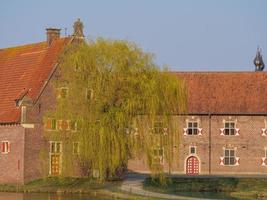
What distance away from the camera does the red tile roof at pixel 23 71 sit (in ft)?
163

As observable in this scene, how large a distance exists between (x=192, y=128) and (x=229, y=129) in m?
2.72

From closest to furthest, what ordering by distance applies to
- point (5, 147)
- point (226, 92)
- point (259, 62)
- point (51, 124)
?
point (51, 124) → point (5, 147) → point (226, 92) → point (259, 62)

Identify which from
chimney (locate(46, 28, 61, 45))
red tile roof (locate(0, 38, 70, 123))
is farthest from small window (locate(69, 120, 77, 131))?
chimney (locate(46, 28, 61, 45))

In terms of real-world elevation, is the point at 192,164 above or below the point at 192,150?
below

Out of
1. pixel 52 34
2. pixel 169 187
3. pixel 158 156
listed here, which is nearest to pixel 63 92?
pixel 158 156

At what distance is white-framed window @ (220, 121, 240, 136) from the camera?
194ft

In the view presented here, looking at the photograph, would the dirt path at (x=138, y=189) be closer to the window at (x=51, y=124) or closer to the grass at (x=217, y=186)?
the grass at (x=217, y=186)

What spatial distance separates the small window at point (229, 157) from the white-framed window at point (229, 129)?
4.10ft

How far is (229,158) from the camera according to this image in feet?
194

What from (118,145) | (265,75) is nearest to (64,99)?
(118,145)

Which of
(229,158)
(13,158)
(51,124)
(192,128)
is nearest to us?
(51,124)

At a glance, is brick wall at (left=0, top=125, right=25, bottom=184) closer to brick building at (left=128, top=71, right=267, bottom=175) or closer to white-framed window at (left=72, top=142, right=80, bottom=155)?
white-framed window at (left=72, top=142, right=80, bottom=155)

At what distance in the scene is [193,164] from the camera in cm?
5941

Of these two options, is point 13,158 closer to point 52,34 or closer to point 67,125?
point 67,125
